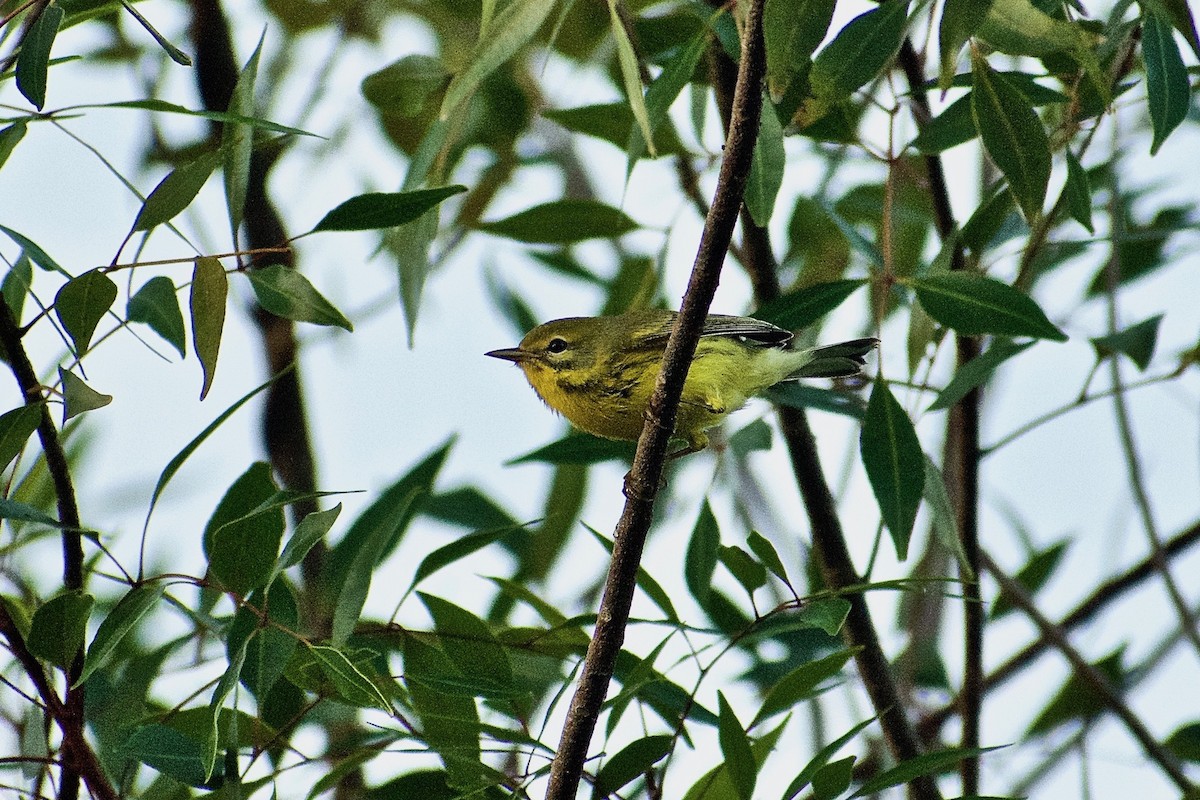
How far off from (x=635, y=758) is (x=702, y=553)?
760mm

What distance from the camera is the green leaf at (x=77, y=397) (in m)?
1.98

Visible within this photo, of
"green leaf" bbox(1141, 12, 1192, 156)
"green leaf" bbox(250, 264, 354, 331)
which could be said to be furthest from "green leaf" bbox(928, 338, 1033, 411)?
"green leaf" bbox(250, 264, 354, 331)

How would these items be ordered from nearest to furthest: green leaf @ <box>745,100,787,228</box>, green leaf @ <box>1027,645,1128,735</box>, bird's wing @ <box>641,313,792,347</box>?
green leaf @ <box>745,100,787,228</box>
bird's wing @ <box>641,313,792,347</box>
green leaf @ <box>1027,645,1128,735</box>

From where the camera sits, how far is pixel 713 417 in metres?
Answer: 3.87

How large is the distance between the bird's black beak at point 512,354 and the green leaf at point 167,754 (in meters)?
2.29

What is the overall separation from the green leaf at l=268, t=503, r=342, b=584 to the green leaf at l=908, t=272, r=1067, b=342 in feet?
4.02

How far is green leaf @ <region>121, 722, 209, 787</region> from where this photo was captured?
7.22 feet

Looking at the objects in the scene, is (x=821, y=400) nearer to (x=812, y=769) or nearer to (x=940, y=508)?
(x=940, y=508)

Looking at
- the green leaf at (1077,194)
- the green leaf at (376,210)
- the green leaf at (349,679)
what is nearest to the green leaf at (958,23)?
the green leaf at (1077,194)

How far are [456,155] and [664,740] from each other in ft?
6.31

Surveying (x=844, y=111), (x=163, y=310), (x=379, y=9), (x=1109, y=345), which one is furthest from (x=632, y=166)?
(x=379, y=9)

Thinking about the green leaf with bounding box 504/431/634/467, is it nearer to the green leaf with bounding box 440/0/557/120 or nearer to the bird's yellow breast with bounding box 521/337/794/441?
the bird's yellow breast with bounding box 521/337/794/441

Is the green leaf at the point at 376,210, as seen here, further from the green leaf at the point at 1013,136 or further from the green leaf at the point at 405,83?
the green leaf at the point at 405,83

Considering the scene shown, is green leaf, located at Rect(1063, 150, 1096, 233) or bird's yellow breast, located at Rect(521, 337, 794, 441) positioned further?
bird's yellow breast, located at Rect(521, 337, 794, 441)
